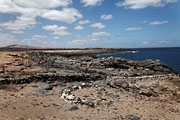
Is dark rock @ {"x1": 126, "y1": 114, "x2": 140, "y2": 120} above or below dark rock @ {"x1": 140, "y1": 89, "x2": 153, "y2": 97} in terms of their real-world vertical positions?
above

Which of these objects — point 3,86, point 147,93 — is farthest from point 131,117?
point 3,86

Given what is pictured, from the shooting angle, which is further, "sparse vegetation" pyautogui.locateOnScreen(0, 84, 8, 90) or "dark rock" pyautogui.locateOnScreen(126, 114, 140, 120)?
"sparse vegetation" pyautogui.locateOnScreen(0, 84, 8, 90)

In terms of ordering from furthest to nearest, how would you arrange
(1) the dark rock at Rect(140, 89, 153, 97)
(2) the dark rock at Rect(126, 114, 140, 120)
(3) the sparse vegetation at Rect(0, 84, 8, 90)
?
(1) the dark rock at Rect(140, 89, 153, 97)
(3) the sparse vegetation at Rect(0, 84, 8, 90)
(2) the dark rock at Rect(126, 114, 140, 120)

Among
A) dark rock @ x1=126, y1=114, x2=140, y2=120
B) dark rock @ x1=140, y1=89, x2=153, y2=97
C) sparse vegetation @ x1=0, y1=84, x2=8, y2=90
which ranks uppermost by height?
sparse vegetation @ x1=0, y1=84, x2=8, y2=90

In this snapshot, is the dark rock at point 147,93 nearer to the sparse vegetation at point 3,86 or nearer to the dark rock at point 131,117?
the dark rock at point 131,117

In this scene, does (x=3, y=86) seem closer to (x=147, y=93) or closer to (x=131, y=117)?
(x=131, y=117)

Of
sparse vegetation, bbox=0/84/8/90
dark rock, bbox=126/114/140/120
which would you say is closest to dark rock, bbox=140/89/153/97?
dark rock, bbox=126/114/140/120

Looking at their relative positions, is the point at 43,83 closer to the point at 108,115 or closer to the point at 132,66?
the point at 108,115

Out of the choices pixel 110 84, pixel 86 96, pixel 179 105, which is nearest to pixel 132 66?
pixel 110 84

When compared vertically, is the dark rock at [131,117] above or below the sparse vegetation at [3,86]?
below

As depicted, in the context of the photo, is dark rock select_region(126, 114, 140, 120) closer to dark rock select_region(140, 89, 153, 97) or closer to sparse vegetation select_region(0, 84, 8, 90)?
dark rock select_region(140, 89, 153, 97)

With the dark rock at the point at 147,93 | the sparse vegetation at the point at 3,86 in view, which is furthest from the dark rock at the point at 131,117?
the sparse vegetation at the point at 3,86

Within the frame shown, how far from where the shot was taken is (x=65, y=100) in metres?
12.1

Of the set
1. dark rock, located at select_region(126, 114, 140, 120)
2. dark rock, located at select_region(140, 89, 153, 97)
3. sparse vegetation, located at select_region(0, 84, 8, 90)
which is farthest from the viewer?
dark rock, located at select_region(140, 89, 153, 97)
